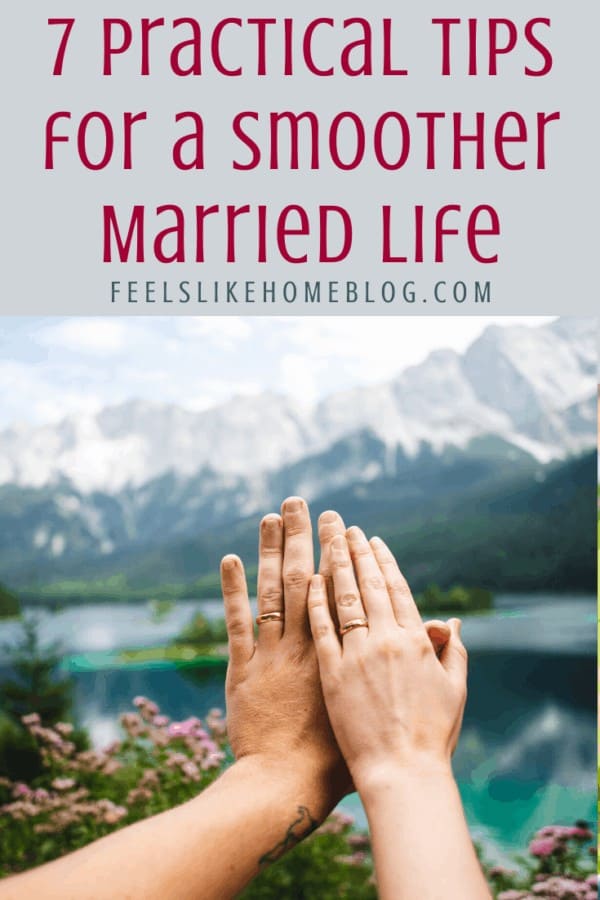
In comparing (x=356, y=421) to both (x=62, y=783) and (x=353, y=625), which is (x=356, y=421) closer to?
(x=62, y=783)

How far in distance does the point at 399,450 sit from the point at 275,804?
2350mm

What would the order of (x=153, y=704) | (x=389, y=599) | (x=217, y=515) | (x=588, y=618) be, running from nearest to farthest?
(x=389, y=599)
(x=153, y=704)
(x=588, y=618)
(x=217, y=515)

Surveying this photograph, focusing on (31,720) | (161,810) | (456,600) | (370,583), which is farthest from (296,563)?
(456,600)

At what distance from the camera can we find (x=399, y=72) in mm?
2127

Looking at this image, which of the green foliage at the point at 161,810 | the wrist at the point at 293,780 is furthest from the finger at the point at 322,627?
the green foliage at the point at 161,810

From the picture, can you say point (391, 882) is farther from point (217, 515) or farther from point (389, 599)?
point (217, 515)

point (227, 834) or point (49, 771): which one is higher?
point (227, 834)

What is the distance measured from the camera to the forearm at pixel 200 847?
729 millimetres

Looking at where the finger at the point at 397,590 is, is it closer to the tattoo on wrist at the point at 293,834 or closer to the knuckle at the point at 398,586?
the knuckle at the point at 398,586

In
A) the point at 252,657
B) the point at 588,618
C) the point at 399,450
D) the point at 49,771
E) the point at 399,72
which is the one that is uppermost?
the point at 399,72

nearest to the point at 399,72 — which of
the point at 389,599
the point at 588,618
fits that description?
the point at 389,599

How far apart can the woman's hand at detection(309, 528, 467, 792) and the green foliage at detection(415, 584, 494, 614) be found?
197 centimetres

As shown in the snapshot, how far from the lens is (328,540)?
1.07 meters

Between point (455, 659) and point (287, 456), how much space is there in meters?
2.20
